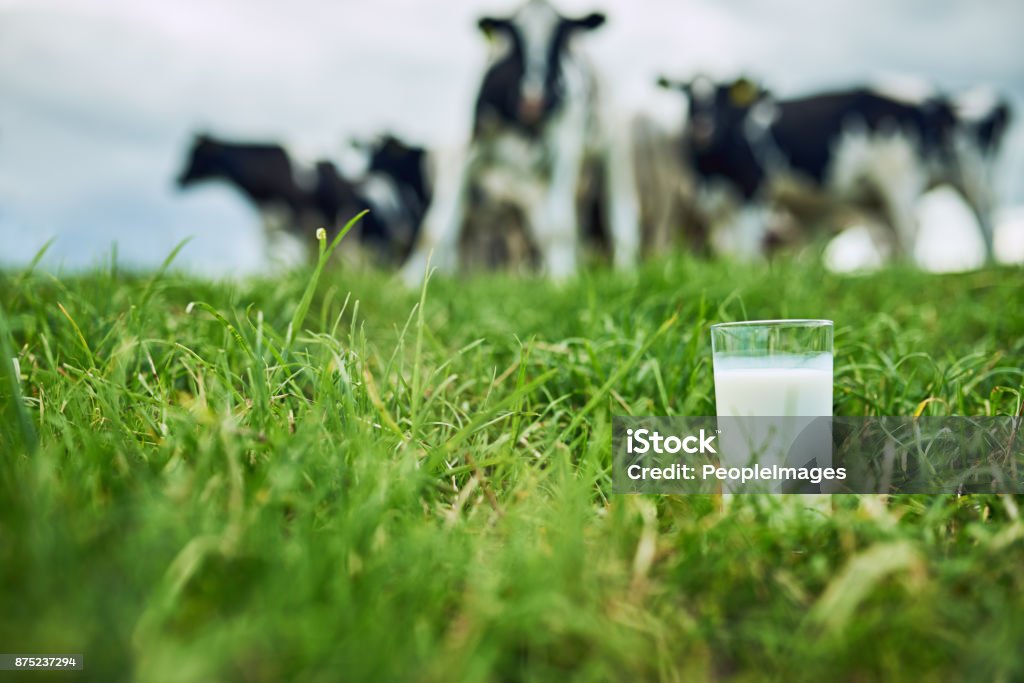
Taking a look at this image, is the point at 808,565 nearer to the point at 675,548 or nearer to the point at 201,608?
the point at 675,548

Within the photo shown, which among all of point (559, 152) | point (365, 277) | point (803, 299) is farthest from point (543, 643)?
point (559, 152)

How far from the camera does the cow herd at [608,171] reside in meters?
4.84

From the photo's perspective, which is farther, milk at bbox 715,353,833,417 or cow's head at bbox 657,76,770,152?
cow's head at bbox 657,76,770,152

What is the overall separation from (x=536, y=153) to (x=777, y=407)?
165 inches

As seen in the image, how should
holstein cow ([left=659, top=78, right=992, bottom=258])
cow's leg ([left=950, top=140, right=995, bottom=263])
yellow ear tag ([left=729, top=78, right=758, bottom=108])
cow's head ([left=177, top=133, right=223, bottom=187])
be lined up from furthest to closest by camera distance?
cow's head ([left=177, top=133, right=223, bottom=187]) → cow's leg ([left=950, top=140, right=995, bottom=263]) → yellow ear tag ([left=729, top=78, right=758, bottom=108]) → holstein cow ([left=659, top=78, right=992, bottom=258])

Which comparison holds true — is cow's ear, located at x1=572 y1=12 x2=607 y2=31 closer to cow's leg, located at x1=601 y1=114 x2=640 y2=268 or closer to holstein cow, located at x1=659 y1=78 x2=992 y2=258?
cow's leg, located at x1=601 y1=114 x2=640 y2=268

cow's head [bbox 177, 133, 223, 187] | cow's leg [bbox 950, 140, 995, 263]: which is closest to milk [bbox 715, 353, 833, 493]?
cow's leg [bbox 950, 140, 995, 263]

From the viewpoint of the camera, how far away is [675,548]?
76cm

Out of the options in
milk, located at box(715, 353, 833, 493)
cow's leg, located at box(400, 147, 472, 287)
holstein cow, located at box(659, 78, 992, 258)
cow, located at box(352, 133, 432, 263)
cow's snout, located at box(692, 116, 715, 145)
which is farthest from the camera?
cow, located at box(352, 133, 432, 263)

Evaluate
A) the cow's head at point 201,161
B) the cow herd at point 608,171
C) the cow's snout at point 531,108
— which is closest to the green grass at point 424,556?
the cow herd at point 608,171

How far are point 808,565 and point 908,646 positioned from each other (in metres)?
0.13

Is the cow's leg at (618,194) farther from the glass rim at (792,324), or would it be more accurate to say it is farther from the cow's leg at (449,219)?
the glass rim at (792,324)

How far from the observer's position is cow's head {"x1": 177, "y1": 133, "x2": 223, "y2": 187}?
9492 mm

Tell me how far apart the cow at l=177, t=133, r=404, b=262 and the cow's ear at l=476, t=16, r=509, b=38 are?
3.59 metres
